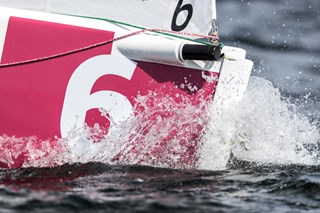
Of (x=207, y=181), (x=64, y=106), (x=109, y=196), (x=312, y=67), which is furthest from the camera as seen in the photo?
(x=312, y=67)

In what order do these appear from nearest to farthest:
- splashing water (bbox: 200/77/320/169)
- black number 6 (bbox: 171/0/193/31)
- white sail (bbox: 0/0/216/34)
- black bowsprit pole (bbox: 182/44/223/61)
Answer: black bowsprit pole (bbox: 182/44/223/61)
splashing water (bbox: 200/77/320/169)
white sail (bbox: 0/0/216/34)
black number 6 (bbox: 171/0/193/31)

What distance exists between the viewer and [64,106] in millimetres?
3604

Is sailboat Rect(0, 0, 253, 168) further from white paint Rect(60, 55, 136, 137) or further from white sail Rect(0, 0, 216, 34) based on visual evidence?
white sail Rect(0, 0, 216, 34)

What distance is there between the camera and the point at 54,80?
3.61 m

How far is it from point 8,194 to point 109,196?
40 cm

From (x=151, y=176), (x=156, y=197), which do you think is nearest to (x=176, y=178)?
(x=151, y=176)

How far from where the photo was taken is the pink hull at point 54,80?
11.8ft

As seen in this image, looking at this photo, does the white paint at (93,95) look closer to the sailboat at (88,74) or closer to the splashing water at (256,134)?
the sailboat at (88,74)

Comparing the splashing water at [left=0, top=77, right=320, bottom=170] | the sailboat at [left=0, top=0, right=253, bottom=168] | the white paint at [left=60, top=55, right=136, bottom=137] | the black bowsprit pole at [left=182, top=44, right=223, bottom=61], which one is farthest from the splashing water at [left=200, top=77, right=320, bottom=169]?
the white paint at [left=60, top=55, right=136, bottom=137]

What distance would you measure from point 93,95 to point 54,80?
0.65ft

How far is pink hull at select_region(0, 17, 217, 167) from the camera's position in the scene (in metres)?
3.60

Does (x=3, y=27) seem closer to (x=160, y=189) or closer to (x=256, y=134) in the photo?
(x=160, y=189)

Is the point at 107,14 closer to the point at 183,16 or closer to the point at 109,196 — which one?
the point at 183,16

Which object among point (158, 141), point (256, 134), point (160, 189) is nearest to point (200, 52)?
point (158, 141)
